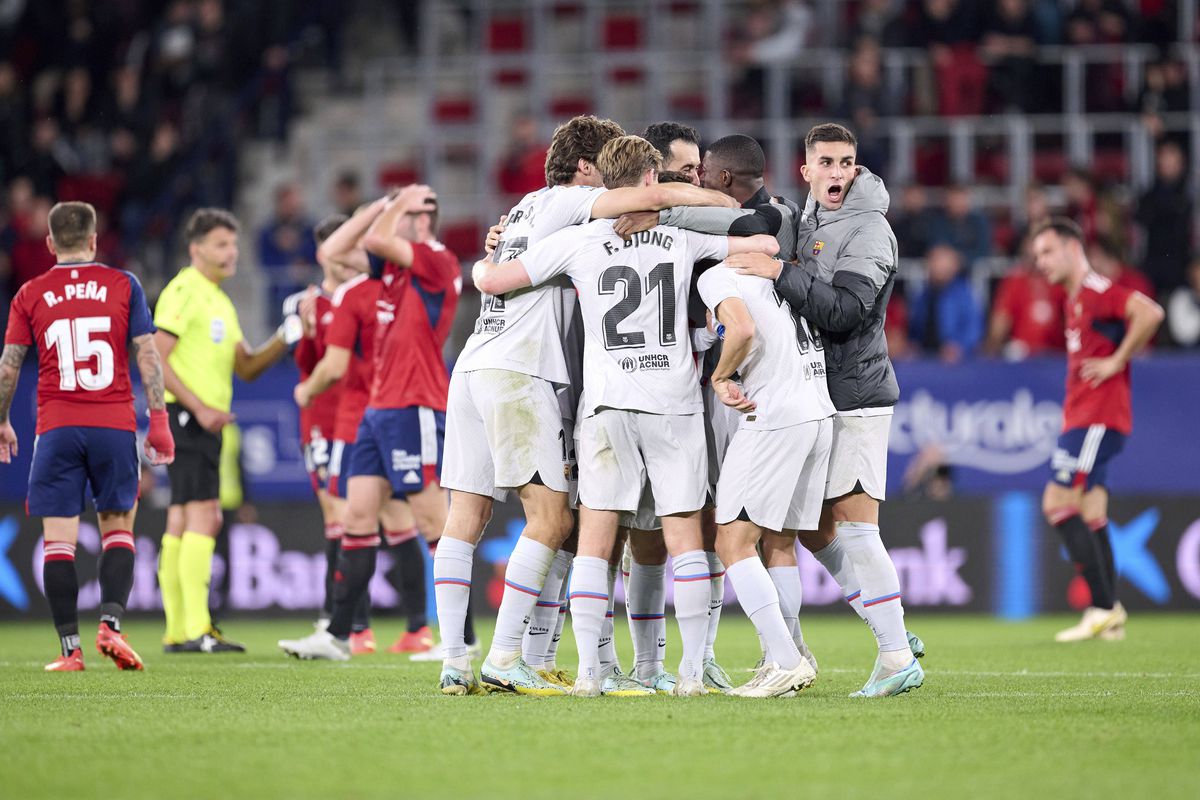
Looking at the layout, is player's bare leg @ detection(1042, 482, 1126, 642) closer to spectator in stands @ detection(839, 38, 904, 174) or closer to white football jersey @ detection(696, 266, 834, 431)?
white football jersey @ detection(696, 266, 834, 431)

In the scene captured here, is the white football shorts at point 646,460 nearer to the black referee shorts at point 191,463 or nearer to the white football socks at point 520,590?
the white football socks at point 520,590

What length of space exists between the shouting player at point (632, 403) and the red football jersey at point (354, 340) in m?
3.20

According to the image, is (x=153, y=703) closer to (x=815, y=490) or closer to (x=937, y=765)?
(x=815, y=490)

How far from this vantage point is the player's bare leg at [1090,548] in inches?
446

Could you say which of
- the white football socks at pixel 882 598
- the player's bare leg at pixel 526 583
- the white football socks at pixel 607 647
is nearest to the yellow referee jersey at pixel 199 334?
the player's bare leg at pixel 526 583

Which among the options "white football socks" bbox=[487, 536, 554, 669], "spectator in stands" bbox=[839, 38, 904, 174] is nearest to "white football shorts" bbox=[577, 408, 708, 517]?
"white football socks" bbox=[487, 536, 554, 669]

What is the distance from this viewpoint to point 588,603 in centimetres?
706

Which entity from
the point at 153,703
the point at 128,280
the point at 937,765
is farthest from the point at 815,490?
the point at 128,280

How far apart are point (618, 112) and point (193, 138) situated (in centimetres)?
528

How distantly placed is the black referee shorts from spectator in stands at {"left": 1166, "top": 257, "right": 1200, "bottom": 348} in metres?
10.1

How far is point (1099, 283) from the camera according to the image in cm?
1155

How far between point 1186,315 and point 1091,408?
5.62 metres

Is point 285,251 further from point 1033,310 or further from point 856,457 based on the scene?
point 856,457

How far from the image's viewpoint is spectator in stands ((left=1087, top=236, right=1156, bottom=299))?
53.8ft
